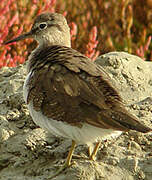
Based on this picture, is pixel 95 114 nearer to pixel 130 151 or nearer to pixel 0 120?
pixel 130 151

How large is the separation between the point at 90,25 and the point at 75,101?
4.65 metres

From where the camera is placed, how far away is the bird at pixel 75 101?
11.9ft

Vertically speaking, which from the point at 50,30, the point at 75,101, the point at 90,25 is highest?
the point at 50,30

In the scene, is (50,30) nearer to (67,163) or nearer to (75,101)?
(75,101)

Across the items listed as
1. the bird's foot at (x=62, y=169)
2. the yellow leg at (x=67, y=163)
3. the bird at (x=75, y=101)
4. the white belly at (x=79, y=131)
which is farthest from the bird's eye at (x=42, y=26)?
the bird's foot at (x=62, y=169)

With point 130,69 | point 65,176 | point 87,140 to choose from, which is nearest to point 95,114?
point 87,140

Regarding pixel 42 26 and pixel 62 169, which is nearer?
pixel 62 169

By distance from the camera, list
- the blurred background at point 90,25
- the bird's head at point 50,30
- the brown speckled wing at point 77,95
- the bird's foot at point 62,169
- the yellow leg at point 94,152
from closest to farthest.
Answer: the brown speckled wing at point 77,95
the bird's foot at point 62,169
the yellow leg at point 94,152
the bird's head at point 50,30
the blurred background at point 90,25

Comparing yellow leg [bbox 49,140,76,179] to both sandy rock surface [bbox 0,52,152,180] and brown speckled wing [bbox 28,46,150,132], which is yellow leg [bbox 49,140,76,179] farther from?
brown speckled wing [bbox 28,46,150,132]

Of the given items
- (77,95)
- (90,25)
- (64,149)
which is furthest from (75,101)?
(90,25)

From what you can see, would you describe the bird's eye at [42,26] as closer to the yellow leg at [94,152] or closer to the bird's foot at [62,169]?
the yellow leg at [94,152]

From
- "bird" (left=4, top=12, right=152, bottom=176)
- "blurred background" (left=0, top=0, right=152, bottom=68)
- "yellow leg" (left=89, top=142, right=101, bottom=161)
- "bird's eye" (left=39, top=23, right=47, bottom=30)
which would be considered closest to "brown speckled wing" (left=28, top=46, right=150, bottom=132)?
"bird" (left=4, top=12, right=152, bottom=176)

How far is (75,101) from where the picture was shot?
3.71 m

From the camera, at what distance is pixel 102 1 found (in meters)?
8.04
